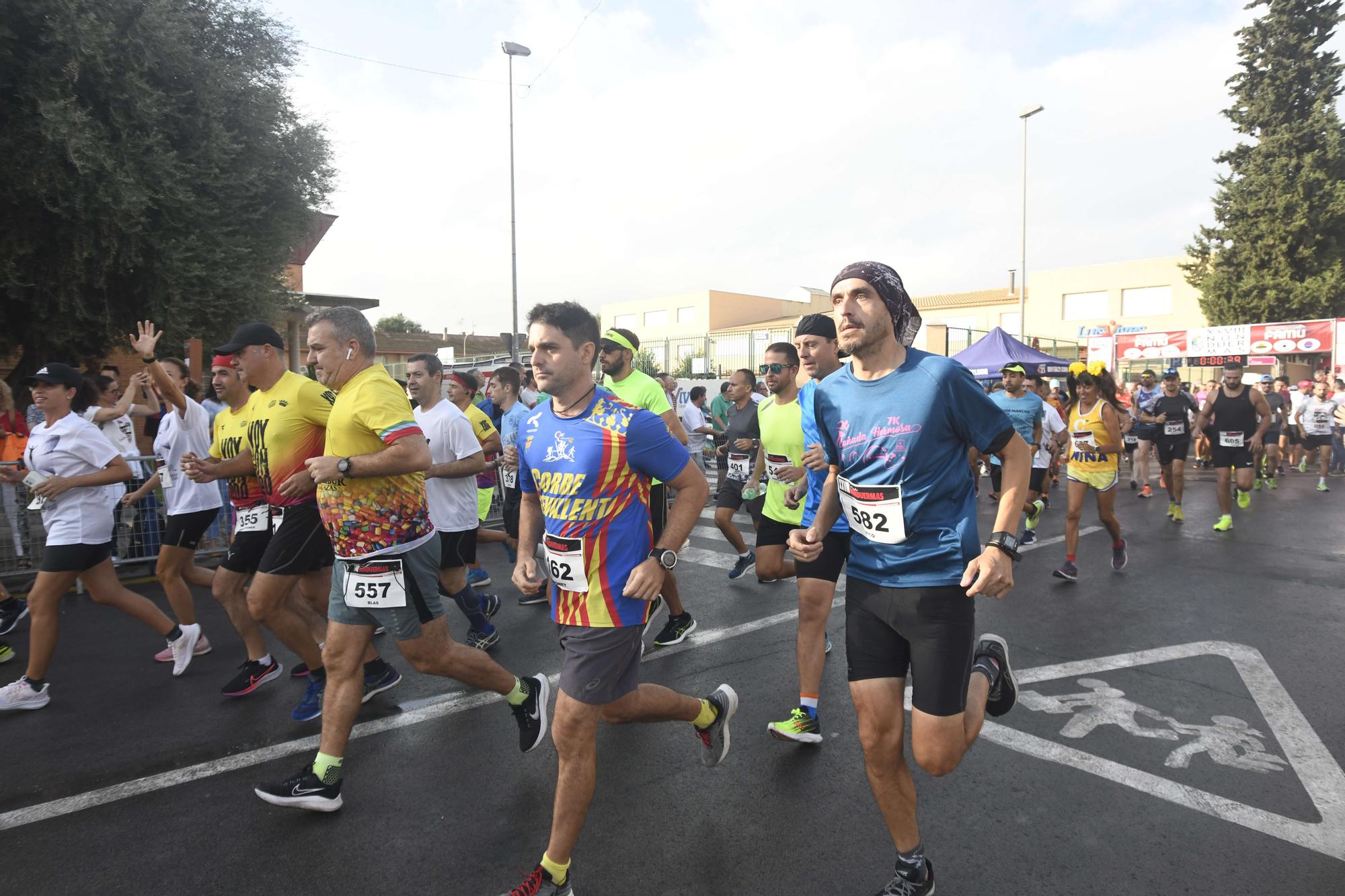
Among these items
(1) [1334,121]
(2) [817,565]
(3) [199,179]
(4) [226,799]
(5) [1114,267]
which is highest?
(1) [1334,121]

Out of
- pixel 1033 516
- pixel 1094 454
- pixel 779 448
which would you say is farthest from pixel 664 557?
pixel 1033 516

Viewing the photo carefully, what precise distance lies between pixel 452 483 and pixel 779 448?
238 cm

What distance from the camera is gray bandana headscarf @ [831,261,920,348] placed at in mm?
2672

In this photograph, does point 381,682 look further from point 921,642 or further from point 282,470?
point 921,642

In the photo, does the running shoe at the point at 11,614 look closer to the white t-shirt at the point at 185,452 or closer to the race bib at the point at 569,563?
the white t-shirt at the point at 185,452

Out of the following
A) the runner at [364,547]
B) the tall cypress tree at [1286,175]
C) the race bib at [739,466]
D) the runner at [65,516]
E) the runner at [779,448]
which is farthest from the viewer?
the tall cypress tree at [1286,175]

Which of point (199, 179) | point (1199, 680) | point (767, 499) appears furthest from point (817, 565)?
point (199, 179)

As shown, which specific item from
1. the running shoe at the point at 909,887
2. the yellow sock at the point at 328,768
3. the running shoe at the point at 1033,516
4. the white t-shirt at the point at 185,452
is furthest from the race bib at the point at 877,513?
the running shoe at the point at 1033,516

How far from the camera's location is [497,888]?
2701 millimetres

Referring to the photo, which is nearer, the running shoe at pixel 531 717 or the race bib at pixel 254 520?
the running shoe at pixel 531 717

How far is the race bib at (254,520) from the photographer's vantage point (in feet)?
14.6

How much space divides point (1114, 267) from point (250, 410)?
2049 inches

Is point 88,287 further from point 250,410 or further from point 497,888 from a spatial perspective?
point 497,888

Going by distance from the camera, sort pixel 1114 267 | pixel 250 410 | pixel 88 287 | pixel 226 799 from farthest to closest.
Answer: pixel 1114 267 < pixel 88 287 < pixel 250 410 < pixel 226 799
